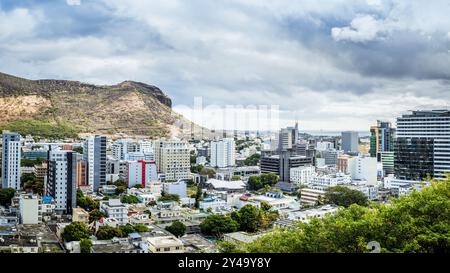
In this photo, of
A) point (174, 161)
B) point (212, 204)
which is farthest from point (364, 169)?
point (212, 204)

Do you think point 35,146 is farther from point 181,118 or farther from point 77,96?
point 181,118

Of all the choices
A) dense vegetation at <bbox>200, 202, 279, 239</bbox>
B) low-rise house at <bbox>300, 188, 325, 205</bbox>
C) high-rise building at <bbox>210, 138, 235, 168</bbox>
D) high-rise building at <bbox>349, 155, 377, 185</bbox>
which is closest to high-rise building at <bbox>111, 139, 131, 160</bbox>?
dense vegetation at <bbox>200, 202, 279, 239</bbox>

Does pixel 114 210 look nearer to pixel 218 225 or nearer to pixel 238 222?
pixel 218 225

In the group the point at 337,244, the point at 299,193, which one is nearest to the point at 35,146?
the point at 337,244

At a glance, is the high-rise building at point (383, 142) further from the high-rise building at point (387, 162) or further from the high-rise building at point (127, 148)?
the high-rise building at point (127, 148)

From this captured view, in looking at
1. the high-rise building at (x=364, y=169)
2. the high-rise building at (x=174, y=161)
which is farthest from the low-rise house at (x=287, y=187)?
the high-rise building at (x=174, y=161)

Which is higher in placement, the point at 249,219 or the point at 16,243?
the point at 16,243

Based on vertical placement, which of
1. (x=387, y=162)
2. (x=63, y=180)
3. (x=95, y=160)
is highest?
(x=95, y=160)
